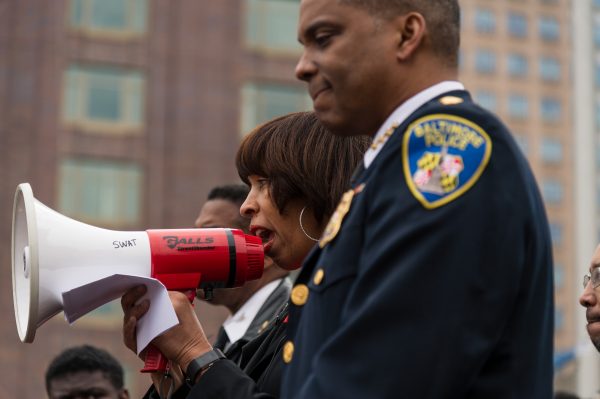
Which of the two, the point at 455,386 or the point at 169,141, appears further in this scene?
the point at 169,141

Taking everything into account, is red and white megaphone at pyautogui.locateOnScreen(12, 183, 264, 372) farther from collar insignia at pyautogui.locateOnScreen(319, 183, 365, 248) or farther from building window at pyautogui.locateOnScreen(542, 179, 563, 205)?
building window at pyautogui.locateOnScreen(542, 179, 563, 205)

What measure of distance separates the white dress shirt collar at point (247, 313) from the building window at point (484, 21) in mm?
73617

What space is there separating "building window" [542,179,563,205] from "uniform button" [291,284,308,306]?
249 ft

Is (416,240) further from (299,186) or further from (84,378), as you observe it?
(84,378)

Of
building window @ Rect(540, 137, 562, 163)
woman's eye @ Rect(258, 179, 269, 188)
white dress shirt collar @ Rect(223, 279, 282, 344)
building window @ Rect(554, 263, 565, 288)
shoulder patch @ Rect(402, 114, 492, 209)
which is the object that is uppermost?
shoulder patch @ Rect(402, 114, 492, 209)

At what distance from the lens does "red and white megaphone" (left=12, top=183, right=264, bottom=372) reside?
11.2 ft

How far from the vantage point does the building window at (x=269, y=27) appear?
3048cm

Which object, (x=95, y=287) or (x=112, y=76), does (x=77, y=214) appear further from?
(x=95, y=287)

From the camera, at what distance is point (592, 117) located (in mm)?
23781

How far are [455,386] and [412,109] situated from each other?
2.00 feet

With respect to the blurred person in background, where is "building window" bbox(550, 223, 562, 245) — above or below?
below

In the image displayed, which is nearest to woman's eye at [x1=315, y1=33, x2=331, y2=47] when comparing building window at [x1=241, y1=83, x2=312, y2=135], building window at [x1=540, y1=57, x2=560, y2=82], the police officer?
the police officer

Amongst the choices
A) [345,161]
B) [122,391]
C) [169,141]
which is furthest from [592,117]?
[345,161]

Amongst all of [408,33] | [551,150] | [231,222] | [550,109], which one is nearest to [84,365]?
[231,222]
